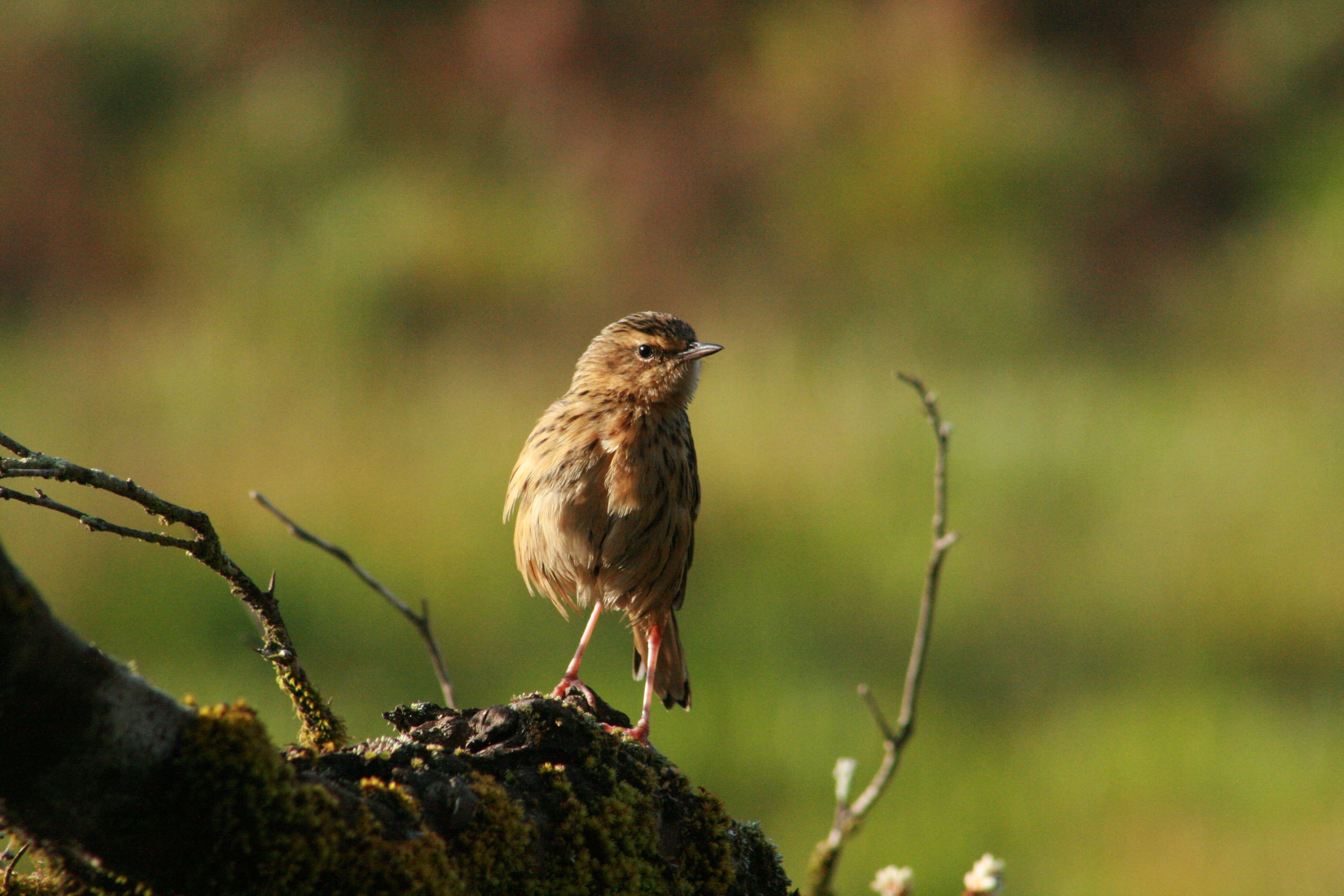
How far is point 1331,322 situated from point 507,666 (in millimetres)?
7319

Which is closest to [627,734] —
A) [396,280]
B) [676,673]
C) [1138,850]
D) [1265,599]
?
[676,673]

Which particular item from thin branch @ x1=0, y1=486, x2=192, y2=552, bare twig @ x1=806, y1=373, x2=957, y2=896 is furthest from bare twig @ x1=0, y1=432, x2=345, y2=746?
bare twig @ x1=806, y1=373, x2=957, y2=896

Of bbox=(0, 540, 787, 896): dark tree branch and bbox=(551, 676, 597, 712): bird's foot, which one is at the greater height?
bbox=(551, 676, 597, 712): bird's foot

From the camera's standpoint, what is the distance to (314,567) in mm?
7609

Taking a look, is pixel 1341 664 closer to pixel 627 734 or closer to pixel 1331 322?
pixel 1331 322

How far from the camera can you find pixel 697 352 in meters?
4.46

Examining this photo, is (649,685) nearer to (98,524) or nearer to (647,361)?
(647,361)

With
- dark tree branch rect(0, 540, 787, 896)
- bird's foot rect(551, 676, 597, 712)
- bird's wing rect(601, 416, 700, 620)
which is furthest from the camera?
bird's wing rect(601, 416, 700, 620)

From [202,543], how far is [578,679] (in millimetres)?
1831

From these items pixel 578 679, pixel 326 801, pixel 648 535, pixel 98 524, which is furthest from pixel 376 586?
pixel 648 535

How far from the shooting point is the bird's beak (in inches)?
175

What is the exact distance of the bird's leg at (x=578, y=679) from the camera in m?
3.33

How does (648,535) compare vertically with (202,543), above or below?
above

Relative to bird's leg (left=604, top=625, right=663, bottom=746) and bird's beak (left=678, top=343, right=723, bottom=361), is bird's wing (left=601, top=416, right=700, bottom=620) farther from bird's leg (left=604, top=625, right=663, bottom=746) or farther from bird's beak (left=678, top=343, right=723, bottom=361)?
bird's beak (left=678, top=343, right=723, bottom=361)
